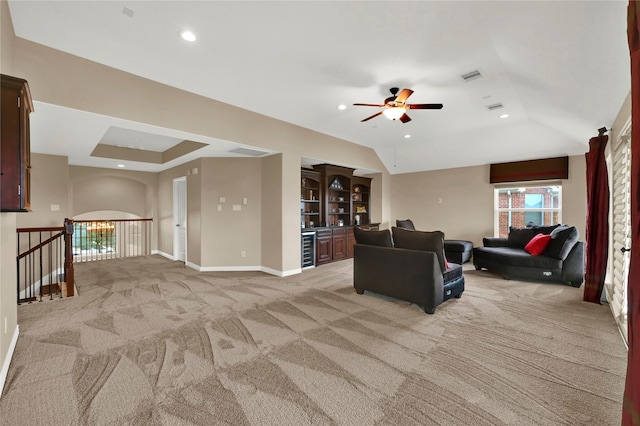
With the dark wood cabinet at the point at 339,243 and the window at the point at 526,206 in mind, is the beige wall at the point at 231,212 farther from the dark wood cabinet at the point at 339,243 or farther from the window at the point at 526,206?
the window at the point at 526,206

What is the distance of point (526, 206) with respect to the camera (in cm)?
686

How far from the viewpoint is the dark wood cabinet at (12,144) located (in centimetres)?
196

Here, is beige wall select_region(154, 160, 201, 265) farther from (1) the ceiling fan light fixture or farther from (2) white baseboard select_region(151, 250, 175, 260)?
(1) the ceiling fan light fixture

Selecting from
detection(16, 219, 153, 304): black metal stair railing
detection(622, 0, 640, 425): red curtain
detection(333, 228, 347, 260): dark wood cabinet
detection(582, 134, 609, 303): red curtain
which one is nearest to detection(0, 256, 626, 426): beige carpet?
detection(582, 134, 609, 303): red curtain

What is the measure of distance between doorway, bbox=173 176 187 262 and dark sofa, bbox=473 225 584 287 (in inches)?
274

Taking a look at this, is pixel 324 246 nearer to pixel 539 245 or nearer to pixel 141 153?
pixel 539 245

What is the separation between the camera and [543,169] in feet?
20.7

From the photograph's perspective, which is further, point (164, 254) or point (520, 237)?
point (164, 254)

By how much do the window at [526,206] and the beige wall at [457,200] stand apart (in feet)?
0.59

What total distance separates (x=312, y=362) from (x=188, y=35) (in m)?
3.31

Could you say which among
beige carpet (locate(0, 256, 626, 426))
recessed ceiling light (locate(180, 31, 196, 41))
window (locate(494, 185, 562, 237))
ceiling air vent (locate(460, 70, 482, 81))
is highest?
recessed ceiling light (locate(180, 31, 196, 41))

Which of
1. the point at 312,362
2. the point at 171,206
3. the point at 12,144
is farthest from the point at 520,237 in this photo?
the point at 171,206

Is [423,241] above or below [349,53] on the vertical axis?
below

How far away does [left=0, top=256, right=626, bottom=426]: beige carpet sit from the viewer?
183 centimetres
